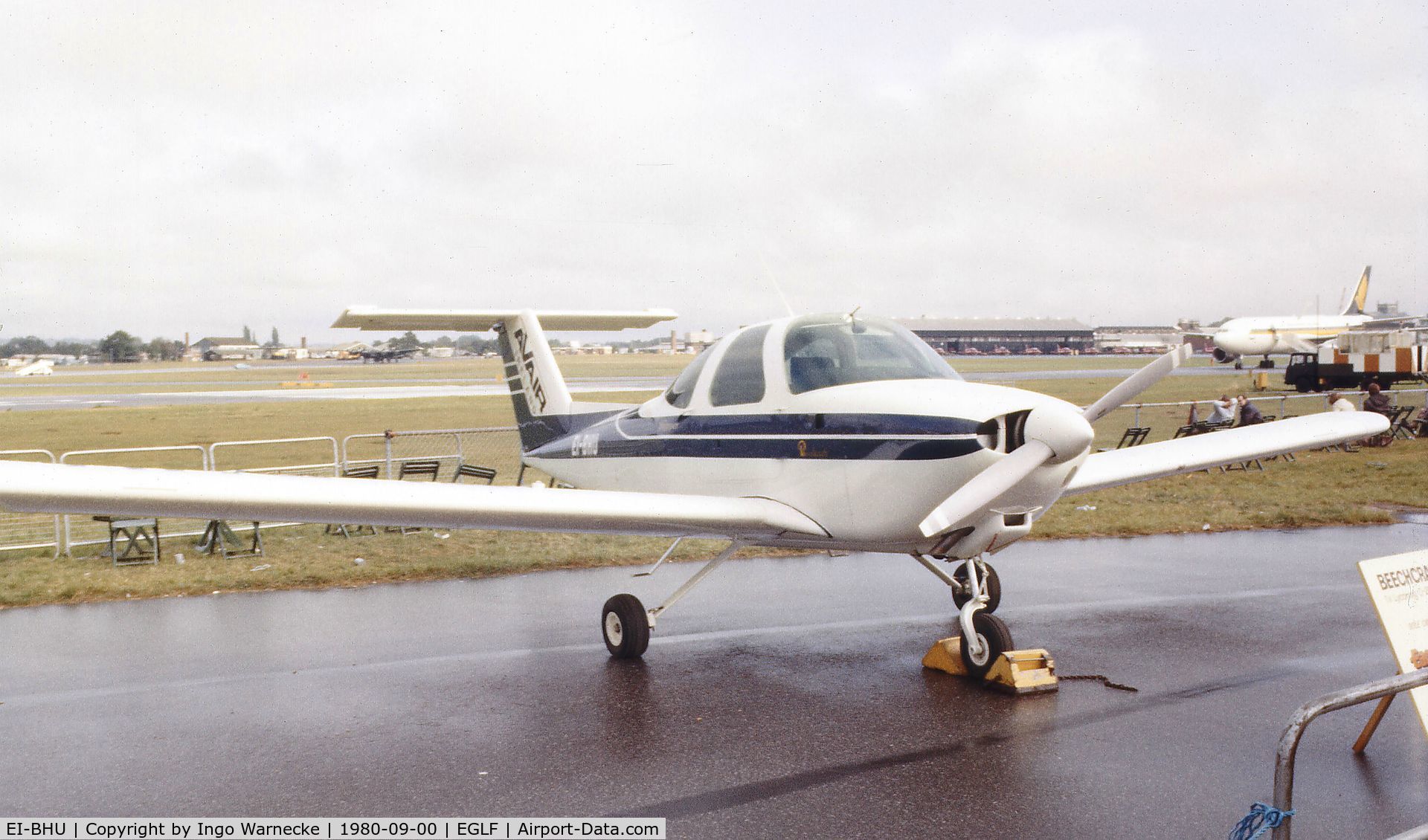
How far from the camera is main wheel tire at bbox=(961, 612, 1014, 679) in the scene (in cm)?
686

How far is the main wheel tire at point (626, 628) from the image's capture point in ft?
25.5

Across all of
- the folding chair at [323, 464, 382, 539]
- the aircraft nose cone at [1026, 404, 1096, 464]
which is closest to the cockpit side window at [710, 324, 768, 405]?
the aircraft nose cone at [1026, 404, 1096, 464]

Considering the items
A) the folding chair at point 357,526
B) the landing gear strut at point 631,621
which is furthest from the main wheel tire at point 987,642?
the folding chair at point 357,526

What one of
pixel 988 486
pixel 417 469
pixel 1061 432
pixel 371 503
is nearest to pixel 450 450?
pixel 417 469

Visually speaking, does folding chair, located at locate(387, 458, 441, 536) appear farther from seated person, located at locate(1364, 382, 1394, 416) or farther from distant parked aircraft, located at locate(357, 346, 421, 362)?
distant parked aircraft, located at locate(357, 346, 421, 362)

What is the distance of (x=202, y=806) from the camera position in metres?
4.99

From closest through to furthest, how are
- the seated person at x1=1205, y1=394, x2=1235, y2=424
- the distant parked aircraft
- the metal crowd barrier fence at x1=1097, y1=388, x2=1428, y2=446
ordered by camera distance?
the seated person at x1=1205, y1=394, x2=1235, y2=424 → the metal crowd barrier fence at x1=1097, y1=388, x2=1428, y2=446 → the distant parked aircraft

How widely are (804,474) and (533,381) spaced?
5.13 metres

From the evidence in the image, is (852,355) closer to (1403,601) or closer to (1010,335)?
(1403,601)

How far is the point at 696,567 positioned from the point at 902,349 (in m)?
5.31

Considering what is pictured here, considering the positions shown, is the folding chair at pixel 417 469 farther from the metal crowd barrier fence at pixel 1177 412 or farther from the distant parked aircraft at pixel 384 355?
the distant parked aircraft at pixel 384 355

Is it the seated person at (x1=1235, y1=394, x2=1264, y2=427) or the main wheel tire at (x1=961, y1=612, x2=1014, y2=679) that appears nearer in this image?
the main wheel tire at (x1=961, y1=612, x2=1014, y2=679)

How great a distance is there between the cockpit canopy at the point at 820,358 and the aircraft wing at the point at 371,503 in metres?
0.87

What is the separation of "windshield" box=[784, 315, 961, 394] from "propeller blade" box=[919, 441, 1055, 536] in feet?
3.48
